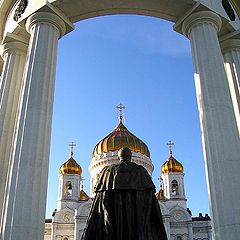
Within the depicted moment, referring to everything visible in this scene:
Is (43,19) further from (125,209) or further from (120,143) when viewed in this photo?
(120,143)

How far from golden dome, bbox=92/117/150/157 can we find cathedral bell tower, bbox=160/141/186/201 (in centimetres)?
563

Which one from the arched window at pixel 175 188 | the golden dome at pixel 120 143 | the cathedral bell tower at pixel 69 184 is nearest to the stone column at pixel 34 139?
the golden dome at pixel 120 143

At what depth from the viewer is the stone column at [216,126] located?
40.2ft

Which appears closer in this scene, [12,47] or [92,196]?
[12,47]

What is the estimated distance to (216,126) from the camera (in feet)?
44.5

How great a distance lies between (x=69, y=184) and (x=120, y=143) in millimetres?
10051

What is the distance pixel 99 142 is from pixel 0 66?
3774 centimetres

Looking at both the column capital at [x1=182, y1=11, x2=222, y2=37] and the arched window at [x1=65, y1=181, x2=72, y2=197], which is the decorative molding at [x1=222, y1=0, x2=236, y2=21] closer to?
the column capital at [x1=182, y1=11, x2=222, y2=37]

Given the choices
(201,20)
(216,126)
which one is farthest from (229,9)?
(216,126)

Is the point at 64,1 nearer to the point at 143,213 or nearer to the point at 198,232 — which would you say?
the point at 143,213

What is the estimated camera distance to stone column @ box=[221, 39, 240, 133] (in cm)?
1700

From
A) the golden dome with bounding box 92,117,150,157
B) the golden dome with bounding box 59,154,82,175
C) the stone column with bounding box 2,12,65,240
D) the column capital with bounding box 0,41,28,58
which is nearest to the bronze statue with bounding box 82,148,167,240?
the stone column with bounding box 2,12,65,240

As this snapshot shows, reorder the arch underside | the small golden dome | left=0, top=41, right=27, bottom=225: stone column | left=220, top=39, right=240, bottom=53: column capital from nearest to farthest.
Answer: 1. left=0, top=41, right=27, bottom=225: stone column
2. the arch underside
3. left=220, top=39, right=240, bottom=53: column capital
4. the small golden dome

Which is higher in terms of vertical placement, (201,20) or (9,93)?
(201,20)
